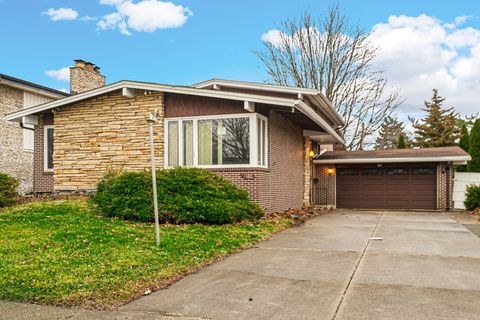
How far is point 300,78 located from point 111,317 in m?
25.1

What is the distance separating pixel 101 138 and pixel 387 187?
12273mm

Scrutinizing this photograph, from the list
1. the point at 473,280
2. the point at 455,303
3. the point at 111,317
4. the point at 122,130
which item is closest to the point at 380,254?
the point at 473,280

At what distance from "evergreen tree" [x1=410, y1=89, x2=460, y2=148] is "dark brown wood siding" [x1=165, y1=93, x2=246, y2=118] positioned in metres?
28.4

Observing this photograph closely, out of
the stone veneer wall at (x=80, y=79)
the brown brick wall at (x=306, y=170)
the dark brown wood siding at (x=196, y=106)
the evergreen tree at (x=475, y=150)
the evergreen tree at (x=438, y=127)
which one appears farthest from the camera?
the evergreen tree at (x=438, y=127)

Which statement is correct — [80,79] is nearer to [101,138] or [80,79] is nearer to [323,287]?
[101,138]

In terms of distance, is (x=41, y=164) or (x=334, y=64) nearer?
(x=41, y=164)

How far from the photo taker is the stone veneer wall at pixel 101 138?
42.7 ft

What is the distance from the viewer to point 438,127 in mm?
36000

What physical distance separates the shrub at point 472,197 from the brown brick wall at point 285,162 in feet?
21.5

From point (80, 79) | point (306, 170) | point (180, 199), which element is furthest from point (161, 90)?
point (80, 79)

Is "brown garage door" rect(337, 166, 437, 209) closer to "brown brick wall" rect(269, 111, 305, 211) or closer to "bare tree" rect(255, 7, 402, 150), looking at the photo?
"brown brick wall" rect(269, 111, 305, 211)

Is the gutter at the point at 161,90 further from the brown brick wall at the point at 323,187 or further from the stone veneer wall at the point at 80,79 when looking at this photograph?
the brown brick wall at the point at 323,187

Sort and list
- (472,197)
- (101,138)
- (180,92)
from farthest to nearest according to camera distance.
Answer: (472,197), (101,138), (180,92)

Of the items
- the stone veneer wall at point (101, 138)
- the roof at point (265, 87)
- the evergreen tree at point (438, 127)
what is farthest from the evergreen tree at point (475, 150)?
the stone veneer wall at point (101, 138)
